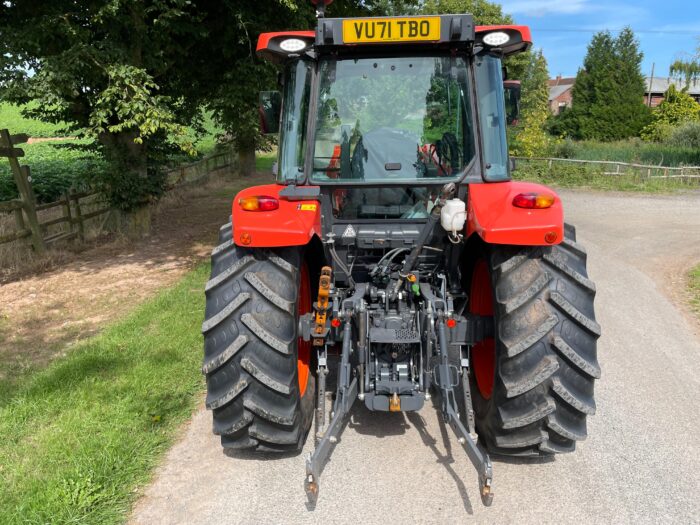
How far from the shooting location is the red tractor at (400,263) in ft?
9.03

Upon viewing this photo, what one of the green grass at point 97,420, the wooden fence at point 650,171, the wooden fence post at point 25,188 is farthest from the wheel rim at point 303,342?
the wooden fence at point 650,171

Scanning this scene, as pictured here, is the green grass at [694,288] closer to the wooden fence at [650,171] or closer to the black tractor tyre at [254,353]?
the black tractor tyre at [254,353]

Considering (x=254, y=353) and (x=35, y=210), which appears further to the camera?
(x=35, y=210)

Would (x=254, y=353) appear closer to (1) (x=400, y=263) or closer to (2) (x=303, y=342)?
(2) (x=303, y=342)

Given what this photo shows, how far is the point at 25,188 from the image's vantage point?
8.00m

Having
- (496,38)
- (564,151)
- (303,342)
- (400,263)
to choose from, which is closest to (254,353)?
(303,342)

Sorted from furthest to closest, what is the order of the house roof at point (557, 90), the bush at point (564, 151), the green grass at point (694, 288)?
the house roof at point (557, 90), the bush at point (564, 151), the green grass at point (694, 288)

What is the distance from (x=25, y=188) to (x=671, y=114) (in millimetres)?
39494

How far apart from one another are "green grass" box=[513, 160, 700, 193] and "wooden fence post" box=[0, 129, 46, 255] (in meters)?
12.1

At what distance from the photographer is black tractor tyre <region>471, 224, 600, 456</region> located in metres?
2.71

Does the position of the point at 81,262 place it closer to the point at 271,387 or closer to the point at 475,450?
the point at 271,387

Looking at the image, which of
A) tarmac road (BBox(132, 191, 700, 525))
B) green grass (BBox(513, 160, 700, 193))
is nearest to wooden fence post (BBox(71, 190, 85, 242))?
tarmac road (BBox(132, 191, 700, 525))

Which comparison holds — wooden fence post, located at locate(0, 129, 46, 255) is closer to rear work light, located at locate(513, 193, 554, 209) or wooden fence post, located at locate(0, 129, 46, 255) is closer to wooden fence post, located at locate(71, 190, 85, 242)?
wooden fence post, located at locate(71, 190, 85, 242)

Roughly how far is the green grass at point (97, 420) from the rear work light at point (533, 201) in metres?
2.40
